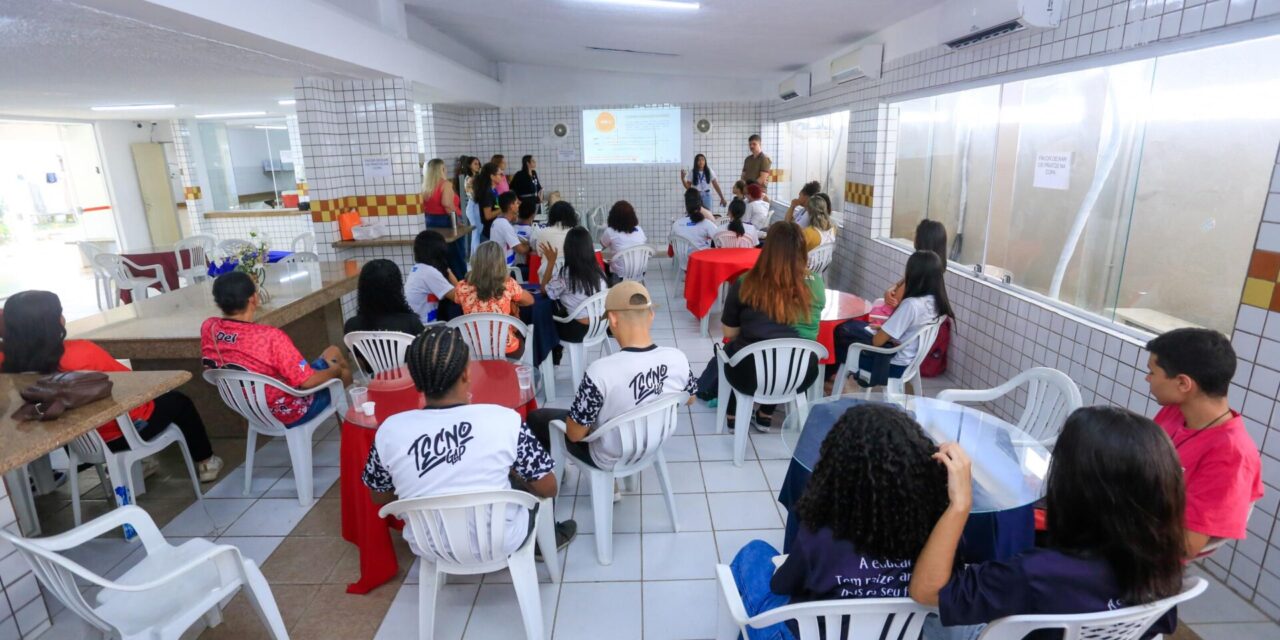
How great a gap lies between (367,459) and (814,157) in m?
7.85

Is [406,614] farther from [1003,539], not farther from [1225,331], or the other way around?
[1225,331]

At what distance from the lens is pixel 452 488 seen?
1.90 m

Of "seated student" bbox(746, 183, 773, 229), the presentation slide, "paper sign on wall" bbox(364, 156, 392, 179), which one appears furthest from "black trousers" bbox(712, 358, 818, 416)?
the presentation slide

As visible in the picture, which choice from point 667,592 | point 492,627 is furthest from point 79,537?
point 667,592

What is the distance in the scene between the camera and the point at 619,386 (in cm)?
246

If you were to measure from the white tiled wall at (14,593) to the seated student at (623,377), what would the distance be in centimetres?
188

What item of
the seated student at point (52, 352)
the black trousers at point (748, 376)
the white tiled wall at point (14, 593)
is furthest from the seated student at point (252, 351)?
the black trousers at point (748, 376)

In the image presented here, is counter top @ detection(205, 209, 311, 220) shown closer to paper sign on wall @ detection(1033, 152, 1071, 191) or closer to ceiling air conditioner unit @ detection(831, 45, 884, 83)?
ceiling air conditioner unit @ detection(831, 45, 884, 83)

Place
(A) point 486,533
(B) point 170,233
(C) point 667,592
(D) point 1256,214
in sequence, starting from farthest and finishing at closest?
(B) point 170,233, (D) point 1256,214, (C) point 667,592, (A) point 486,533

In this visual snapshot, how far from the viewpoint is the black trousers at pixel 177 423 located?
117 inches

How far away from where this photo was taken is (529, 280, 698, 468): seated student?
2.45m

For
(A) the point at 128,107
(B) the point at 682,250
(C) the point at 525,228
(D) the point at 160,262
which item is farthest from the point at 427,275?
(A) the point at 128,107

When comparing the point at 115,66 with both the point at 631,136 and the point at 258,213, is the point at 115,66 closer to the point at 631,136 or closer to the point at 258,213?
the point at 258,213

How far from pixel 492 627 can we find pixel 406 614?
0.36 m
